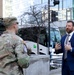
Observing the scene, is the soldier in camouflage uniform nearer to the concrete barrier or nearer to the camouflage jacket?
the camouflage jacket

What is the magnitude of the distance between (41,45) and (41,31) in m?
1.14

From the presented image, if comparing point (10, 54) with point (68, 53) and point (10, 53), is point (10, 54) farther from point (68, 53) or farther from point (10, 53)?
point (68, 53)

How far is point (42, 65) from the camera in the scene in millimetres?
9820

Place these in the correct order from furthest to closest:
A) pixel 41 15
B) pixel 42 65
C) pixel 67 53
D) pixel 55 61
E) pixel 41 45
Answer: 1. pixel 41 15
2. pixel 41 45
3. pixel 55 61
4. pixel 42 65
5. pixel 67 53

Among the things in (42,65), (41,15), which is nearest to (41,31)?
(41,15)

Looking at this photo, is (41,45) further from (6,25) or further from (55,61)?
(6,25)

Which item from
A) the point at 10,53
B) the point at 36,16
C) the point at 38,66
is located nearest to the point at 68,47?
the point at 10,53

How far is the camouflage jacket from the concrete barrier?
4594 millimetres

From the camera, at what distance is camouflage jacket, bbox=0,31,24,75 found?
163 inches

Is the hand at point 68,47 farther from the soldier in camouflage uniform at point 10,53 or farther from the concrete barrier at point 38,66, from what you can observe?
the concrete barrier at point 38,66

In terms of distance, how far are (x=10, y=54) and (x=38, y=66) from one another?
549 cm

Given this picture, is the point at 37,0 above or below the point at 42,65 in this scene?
above

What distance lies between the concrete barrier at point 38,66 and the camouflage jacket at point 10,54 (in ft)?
15.1

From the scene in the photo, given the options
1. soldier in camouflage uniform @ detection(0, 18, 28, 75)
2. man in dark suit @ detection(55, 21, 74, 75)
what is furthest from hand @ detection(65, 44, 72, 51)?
soldier in camouflage uniform @ detection(0, 18, 28, 75)
